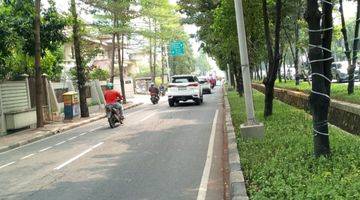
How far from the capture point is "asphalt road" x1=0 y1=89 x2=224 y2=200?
26.8ft

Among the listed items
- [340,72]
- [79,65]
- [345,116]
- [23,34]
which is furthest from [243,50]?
[340,72]

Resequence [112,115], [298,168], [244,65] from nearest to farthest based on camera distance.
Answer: [298,168]
[244,65]
[112,115]

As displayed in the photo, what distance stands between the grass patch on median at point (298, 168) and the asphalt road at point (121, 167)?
73 centimetres

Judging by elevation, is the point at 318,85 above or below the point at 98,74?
below

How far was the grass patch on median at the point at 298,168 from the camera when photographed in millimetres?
6050

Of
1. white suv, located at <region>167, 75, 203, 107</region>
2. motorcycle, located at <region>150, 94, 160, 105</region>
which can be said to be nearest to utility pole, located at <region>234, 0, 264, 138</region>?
white suv, located at <region>167, 75, 203, 107</region>

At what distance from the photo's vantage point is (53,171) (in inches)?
412

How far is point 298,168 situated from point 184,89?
2261cm

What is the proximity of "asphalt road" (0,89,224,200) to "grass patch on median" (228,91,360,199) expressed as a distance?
0.73 meters

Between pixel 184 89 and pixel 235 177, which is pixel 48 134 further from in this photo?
pixel 235 177

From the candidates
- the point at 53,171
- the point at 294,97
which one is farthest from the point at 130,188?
the point at 294,97

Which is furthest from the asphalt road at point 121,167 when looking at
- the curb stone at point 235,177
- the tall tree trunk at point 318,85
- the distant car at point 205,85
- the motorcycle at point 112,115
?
the distant car at point 205,85

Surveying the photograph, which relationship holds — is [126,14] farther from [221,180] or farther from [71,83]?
[221,180]

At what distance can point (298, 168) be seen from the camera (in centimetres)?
745
